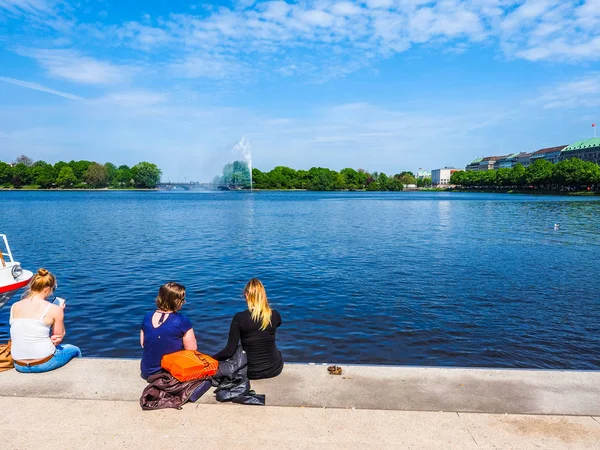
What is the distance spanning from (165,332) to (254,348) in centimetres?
147

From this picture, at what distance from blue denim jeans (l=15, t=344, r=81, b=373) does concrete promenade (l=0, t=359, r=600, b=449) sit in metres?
0.14

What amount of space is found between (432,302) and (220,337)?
862cm

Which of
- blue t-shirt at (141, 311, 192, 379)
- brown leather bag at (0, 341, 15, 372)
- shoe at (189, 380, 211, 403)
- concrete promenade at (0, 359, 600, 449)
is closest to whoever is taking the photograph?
concrete promenade at (0, 359, 600, 449)

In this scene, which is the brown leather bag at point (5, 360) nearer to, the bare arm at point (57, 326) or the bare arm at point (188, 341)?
the bare arm at point (57, 326)

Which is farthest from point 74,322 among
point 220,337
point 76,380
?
point 76,380

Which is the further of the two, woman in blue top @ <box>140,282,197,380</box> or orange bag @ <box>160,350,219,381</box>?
woman in blue top @ <box>140,282,197,380</box>

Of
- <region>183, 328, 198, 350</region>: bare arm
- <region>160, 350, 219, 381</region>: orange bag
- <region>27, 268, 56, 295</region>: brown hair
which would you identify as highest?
<region>27, 268, 56, 295</region>: brown hair

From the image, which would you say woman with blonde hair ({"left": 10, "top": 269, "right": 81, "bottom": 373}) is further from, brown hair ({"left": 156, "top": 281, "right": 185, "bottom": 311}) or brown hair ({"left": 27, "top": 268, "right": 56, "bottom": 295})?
brown hair ({"left": 156, "top": 281, "right": 185, "bottom": 311})

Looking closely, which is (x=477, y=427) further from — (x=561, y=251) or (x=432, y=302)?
(x=561, y=251)

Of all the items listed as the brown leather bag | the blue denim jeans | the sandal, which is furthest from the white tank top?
the sandal

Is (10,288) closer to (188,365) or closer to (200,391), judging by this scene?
(188,365)

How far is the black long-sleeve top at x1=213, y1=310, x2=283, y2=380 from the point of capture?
25.5 feet

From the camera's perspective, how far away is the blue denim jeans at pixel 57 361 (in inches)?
313

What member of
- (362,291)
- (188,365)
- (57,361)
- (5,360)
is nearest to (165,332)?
(188,365)
